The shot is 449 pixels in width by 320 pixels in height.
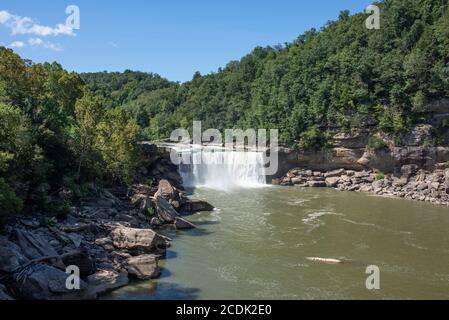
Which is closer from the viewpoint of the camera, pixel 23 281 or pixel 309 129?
pixel 23 281

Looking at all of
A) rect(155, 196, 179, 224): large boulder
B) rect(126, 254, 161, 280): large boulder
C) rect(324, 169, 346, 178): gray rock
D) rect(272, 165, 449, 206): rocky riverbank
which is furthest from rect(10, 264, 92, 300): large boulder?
rect(324, 169, 346, 178): gray rock

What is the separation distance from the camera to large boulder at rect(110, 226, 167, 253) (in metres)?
21.9

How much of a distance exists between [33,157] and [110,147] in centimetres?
1124

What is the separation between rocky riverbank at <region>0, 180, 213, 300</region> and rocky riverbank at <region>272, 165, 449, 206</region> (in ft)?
80.9

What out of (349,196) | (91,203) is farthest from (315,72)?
(91,203)

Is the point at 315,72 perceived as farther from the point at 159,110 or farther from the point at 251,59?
the point at 159,110

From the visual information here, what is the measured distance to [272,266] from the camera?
71.1ft

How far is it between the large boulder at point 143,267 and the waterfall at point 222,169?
27.5 m

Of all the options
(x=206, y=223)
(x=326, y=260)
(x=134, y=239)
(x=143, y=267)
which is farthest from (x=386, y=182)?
(x=143, y=267)

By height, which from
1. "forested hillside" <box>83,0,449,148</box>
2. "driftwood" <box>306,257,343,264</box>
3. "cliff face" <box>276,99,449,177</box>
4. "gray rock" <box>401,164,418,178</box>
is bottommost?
"driftwood" <box>306,257,343,264</box>

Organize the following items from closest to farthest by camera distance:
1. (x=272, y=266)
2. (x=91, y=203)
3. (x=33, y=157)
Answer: (x=272, y=266) < (x=33, y=157) < (x=91, y=203)

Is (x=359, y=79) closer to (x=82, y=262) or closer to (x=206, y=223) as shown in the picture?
(x=206, y=223)

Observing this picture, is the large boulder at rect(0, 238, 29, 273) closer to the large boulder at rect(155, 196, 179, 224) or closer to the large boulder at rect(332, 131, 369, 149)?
the large boulder at rect(155, 196, 179, 224)

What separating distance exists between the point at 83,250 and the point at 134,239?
156 inches
